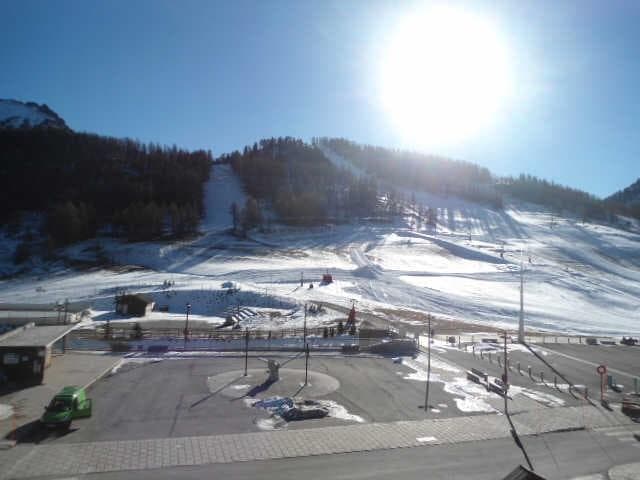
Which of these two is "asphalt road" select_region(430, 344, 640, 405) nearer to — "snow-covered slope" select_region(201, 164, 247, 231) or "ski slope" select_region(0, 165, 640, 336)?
"ski slope" select_region(0, 165, 640, 336)

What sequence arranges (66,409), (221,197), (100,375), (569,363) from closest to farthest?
(66,409)
(100,375)
(569,363)
(221,197)

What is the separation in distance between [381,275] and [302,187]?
82.2 meters

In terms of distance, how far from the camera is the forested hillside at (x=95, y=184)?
3853 inches

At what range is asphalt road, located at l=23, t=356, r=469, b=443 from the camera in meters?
16.5

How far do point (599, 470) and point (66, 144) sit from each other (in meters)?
168

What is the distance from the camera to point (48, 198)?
11744cm

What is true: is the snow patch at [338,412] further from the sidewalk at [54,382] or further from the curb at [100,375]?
the sidewalk at [54,382]

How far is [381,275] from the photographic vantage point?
2977 inches

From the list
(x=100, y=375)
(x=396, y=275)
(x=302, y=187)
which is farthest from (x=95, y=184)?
(x=100, y=375)

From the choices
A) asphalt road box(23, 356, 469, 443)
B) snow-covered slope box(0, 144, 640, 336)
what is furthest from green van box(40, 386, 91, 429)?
snow-covered slope box(0, 144, 640, 336)

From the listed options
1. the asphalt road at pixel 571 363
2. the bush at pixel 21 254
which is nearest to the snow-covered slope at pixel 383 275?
the bush at pixel 21 254

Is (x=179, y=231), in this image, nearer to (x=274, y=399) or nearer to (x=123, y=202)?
(x=123, y=202)

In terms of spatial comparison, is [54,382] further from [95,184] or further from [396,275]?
[95,184]

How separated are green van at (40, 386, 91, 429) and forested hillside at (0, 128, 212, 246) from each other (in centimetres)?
8237
